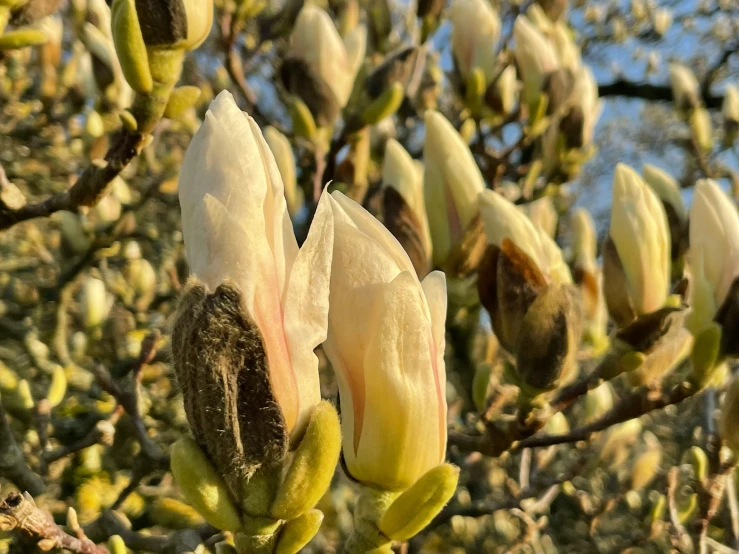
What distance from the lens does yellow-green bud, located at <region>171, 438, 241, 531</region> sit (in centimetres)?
46

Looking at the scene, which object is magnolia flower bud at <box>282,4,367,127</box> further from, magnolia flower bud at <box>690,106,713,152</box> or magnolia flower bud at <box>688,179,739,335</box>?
magnolia flower bud at <box>690,106,713,152</box>

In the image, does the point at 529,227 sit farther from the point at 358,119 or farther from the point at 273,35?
the point at 273,35

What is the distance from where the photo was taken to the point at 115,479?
1.32 meters

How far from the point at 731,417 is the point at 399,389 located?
0.53 meters

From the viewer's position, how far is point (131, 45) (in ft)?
2.11

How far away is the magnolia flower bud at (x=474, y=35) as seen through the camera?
4.27 feet

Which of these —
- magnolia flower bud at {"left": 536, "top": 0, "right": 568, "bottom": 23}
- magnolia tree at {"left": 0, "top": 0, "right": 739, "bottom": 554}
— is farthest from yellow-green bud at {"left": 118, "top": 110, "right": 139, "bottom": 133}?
magnolia flower bud at {"left": 536, "top": 0, "right": 568, "bottom": 23}

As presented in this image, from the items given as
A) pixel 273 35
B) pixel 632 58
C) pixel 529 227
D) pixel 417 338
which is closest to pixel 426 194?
pixel 529 227

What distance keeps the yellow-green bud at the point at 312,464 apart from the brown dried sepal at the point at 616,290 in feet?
1.54

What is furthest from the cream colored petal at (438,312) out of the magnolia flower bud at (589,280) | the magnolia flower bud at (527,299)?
the magnolia flower bud at (589,280)

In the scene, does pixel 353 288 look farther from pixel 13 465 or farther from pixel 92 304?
pixel 92 304

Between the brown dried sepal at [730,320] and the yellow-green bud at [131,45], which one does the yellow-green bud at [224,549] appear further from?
the brown dried sepal at [730,320]

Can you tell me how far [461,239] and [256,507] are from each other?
1.72ft

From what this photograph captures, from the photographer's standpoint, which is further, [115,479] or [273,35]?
[273,35]
